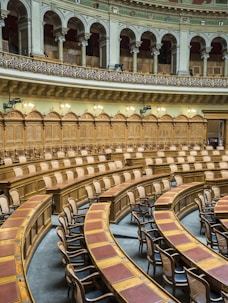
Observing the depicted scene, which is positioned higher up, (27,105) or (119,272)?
(27,105)

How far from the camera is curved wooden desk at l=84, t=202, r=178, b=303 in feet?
11.2

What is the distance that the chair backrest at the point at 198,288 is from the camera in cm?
357

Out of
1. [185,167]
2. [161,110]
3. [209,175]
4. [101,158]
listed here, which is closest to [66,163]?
[101,158]

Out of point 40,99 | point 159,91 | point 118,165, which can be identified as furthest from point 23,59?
point 159,91

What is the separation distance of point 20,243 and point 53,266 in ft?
4.10

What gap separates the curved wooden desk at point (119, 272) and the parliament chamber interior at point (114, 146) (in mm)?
20

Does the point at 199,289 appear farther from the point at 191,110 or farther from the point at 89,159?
the point at 191,110

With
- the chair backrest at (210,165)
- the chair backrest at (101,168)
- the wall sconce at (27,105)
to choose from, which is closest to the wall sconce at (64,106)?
the wall sconce at (27,105)

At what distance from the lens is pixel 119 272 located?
3980mm

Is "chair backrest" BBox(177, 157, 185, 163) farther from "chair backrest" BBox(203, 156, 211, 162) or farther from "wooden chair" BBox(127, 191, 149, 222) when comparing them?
"wooden chair" BBox(127, 191, 149, 222)

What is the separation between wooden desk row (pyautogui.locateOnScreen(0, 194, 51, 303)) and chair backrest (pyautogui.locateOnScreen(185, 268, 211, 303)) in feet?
6.21

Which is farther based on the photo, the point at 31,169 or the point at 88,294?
the point at 31,169

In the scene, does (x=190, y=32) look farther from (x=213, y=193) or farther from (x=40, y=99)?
(x=213, y=193)

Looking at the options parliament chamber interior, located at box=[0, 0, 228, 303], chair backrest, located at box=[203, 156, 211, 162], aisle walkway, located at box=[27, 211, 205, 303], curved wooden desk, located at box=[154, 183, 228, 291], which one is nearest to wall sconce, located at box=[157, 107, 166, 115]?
parliament chamber interior, located at box=[0, 0, 228, 303]
